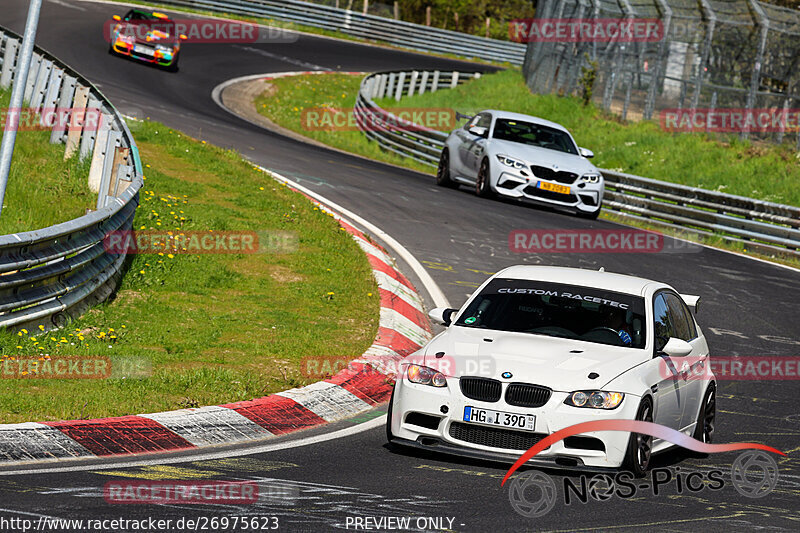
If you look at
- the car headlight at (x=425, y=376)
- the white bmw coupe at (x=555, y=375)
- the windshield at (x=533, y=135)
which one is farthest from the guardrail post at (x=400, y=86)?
the car headlight at (x=425, y=376)

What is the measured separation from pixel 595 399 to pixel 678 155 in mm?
22252

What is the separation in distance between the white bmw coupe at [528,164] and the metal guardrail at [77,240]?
7.17 metres

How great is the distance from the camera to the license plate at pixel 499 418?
7.13 meters

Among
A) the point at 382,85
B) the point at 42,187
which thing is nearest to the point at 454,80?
the point at 382,85

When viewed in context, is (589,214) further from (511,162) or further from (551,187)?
(511,162)

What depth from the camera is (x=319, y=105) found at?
118 feet

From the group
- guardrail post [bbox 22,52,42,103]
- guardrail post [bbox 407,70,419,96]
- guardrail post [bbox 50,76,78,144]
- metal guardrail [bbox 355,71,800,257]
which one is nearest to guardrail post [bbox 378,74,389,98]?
guardrail post [bbox 407,70,419,96]

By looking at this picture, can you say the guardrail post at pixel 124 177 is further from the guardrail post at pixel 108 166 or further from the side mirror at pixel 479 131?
the side mirror at pixel 479 131

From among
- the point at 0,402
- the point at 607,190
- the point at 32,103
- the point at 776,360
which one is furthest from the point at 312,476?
the point at 607,190

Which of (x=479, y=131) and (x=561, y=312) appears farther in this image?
(x=479, y=131)

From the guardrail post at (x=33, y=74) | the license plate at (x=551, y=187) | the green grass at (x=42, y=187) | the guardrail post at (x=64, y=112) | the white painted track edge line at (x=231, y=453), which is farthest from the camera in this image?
the license plate at (x=551, y=187)

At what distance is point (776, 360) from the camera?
467 inches

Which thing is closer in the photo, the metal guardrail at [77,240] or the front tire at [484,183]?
the metal guardrail at [77,240]

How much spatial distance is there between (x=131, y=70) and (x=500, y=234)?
19.2 m
